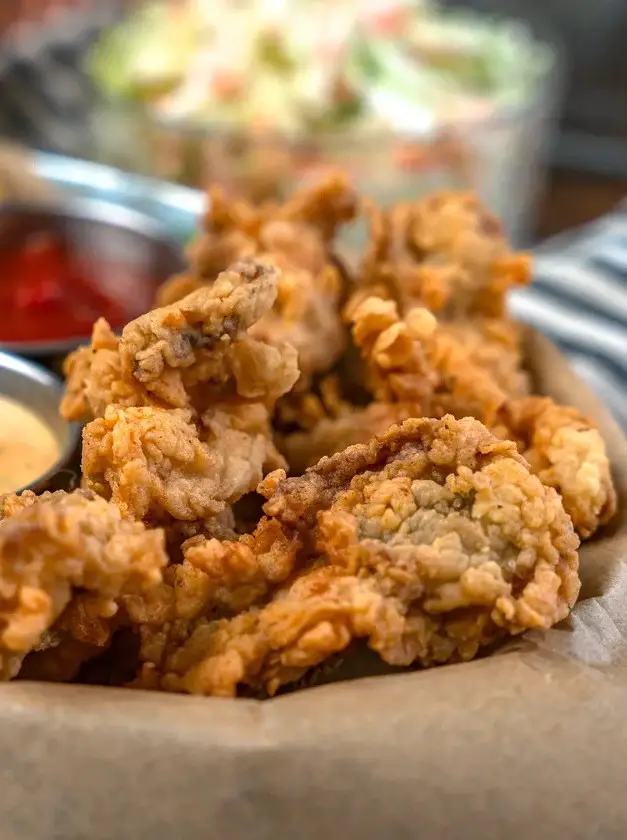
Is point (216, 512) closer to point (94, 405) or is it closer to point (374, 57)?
point (94, 405)

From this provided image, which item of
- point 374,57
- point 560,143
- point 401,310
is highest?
point 401,310

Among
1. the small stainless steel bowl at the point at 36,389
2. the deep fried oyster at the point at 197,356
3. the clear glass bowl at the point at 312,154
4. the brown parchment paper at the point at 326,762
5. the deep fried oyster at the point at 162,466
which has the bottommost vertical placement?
the clear glass bowl at the point at 312,154

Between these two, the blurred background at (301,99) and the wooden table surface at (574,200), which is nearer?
the blurred background at (301,99)

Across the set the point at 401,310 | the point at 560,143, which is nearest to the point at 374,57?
the point at 560,143

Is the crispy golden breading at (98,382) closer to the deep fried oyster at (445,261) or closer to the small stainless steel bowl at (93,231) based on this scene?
the deep fried oyster at (445,261)

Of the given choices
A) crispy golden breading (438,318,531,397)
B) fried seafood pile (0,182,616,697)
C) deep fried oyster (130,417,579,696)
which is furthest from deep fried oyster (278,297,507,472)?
deep fried oyster (130,417,579,696)

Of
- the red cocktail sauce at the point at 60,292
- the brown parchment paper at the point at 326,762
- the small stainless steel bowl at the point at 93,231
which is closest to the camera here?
the brown parchment paper at the point at 326,762

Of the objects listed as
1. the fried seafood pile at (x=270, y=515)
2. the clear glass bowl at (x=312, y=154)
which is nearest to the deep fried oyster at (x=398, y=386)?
the fried seafood pile at (x=270, y=515)
